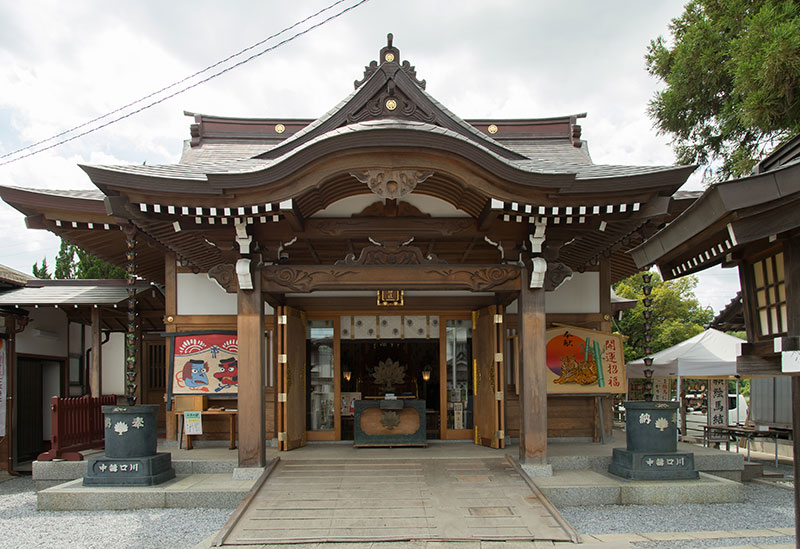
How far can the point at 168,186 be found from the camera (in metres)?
7.19

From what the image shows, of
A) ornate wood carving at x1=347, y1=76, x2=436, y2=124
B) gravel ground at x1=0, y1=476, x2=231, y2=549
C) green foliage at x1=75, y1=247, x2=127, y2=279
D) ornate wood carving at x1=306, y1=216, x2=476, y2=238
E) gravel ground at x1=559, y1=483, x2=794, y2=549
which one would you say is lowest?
gravel ground at x1=559, y1=483, x2=794, y2=549

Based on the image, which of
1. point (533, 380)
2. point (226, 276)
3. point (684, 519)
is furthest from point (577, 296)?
point (226, 276)

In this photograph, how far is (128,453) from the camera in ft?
25.8

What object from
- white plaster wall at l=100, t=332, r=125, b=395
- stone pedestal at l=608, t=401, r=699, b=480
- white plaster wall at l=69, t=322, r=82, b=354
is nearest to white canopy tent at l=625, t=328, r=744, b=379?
stone pedestal at l=608, t=401, r=699, b=480

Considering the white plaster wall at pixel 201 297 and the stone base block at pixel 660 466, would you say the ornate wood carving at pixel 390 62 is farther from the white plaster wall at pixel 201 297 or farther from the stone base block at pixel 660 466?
the stone base block at pixel 660 466

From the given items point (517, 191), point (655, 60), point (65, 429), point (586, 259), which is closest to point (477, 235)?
point (517, 191)

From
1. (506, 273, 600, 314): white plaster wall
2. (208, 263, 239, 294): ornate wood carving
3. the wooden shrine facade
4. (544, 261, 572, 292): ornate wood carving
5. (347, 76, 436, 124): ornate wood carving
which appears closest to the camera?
the wooden shrine facade

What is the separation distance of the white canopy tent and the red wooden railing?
10.8m

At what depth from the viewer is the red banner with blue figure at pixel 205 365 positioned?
32.7ft

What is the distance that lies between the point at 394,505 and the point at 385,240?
10.9ft

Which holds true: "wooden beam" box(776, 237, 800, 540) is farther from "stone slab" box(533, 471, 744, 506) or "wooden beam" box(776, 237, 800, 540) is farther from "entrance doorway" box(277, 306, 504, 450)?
"entrance doorway" box(277, 306, 504, 450)

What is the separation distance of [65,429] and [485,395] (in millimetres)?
6221

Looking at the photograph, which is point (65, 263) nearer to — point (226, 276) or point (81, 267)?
point (81, 267)

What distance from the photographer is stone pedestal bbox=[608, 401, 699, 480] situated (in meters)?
7.79
